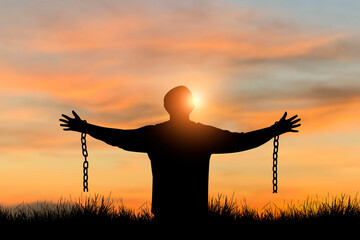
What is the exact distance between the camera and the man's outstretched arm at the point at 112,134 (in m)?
10.7

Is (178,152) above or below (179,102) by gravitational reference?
below

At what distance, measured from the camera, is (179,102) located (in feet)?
34.4

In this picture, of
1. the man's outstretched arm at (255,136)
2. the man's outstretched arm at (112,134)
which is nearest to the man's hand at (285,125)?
the man's outstretched arm at (255,136)

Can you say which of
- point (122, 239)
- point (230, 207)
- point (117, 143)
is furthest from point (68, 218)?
point (230, 207)

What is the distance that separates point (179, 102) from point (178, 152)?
32.0 inches

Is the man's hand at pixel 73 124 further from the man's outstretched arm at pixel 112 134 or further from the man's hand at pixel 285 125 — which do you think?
the man's hand at pixel 285 125

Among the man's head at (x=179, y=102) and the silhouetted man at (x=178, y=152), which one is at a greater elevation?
the man's head at (x=179, y=102)

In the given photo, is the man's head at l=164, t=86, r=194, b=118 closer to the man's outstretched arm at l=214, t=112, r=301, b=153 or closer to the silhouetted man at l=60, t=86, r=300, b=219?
the silhouetted man at l=60, t=86, r=300, b=219

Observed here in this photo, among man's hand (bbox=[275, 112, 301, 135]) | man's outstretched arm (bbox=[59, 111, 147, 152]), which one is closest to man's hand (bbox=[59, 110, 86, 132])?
man's outstretched arm (bbox=[59, 111, 147, 152])

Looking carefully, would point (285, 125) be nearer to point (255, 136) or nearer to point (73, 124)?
point (255, 136)

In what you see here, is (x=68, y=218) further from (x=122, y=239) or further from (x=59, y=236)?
(x=122, y=239)

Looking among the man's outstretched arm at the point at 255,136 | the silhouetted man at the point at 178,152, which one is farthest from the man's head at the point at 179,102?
the man's outstretched arm at the point at 255,136

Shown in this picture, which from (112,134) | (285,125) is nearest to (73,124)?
(112,134)

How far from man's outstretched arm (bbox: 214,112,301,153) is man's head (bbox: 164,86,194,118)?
851mm
